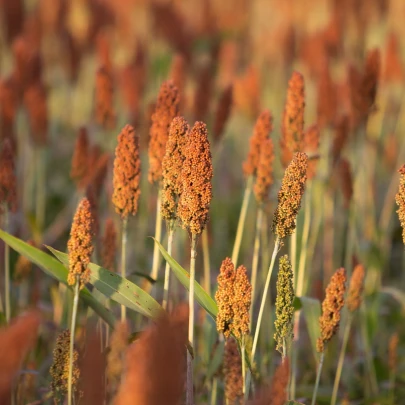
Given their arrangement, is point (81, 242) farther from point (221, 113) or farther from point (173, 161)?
point (221, 113)

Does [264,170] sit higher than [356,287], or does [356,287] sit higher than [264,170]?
[264,170]

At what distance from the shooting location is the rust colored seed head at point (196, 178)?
64.6 inches

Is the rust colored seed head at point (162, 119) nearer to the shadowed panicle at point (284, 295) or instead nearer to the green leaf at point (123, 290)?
the green leaf at point (123, 290)

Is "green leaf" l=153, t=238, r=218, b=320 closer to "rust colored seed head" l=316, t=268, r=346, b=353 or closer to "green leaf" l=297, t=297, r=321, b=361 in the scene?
"rust colored seed head" l=316, t=268, r=346, b=353

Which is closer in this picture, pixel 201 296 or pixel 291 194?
pixel 291 194

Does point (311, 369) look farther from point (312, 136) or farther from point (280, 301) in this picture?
point (280, 301)

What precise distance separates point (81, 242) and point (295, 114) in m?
0.88

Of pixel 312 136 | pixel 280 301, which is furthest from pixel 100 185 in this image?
pixel 280 301

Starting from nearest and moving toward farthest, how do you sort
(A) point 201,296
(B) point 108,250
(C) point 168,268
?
1. (A) point 201,296
2. (C) point 168,268
3. (B) point 108,250

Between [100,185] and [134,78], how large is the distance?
4.18 feet

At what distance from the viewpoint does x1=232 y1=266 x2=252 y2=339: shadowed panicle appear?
1.72 m

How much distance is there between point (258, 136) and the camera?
239 cm

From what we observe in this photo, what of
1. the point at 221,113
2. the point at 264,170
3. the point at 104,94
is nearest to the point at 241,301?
the point at 264,170

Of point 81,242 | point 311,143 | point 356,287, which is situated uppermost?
point 311,143
